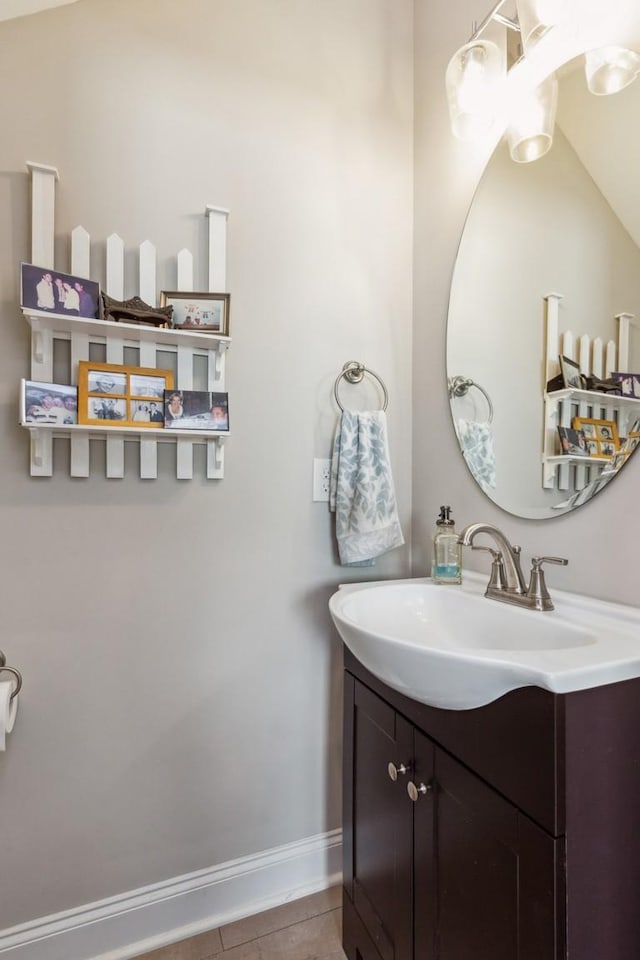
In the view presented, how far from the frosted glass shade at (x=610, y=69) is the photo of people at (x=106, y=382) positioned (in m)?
1.21

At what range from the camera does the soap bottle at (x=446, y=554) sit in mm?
1274

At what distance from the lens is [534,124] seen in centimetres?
→ 114

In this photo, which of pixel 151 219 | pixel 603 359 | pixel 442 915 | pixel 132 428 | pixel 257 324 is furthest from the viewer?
pixel 257 324

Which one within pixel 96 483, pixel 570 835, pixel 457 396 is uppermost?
pixel 457 396

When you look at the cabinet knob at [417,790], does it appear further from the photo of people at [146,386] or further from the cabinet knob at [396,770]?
the photo of people at [146,386]

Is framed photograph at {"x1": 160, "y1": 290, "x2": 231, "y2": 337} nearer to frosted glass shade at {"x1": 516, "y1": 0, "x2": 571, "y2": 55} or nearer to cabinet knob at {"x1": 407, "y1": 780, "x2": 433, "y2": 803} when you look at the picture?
frosted glass shade at {"x1": 516, "y1": 0, "x2": 571, "y2": 55}

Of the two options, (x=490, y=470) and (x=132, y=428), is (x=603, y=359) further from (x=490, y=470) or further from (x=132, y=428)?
(x=132, y=428)

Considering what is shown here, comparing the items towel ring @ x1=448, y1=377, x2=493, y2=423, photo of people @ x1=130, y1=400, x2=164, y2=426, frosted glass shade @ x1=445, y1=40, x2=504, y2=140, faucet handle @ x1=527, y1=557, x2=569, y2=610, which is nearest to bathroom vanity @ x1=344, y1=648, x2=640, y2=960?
faucet handle @ x1=527, y1=557, x2=569, y2=610

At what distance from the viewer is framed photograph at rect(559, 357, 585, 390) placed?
1039mm

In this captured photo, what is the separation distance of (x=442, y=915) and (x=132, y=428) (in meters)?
1.17

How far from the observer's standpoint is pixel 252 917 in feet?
4.52

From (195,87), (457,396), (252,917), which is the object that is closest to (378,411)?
(457,396)

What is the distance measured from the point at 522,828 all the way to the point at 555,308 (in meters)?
1.01

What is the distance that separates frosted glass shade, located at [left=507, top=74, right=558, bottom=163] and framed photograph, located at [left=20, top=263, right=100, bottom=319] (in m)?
1.10
